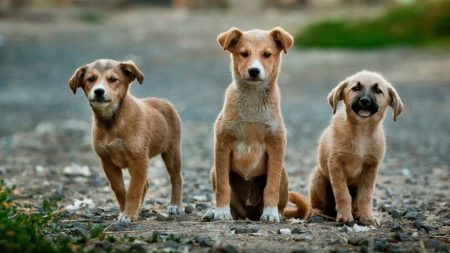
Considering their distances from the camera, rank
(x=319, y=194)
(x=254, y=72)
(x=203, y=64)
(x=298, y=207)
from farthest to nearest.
A: (x=203, y=64) < (x=298, y=207) < (x=319, y=194) < (x=254, y=72)

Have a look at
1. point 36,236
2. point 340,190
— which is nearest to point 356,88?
point 340,190

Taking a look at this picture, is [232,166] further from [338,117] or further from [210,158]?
[210,158]

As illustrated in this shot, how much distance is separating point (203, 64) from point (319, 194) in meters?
19.3

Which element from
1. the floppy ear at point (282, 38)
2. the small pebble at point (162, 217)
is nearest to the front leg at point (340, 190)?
the floppy ear at point (282, 38)

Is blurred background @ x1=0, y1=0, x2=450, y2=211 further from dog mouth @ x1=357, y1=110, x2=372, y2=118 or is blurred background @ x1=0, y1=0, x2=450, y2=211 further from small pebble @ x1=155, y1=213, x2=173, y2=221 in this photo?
dog mouth @ x1=357, y1=110, x2=372, y2=118

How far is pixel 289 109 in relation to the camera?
1928 centimetres

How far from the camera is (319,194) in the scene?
816 centimetres

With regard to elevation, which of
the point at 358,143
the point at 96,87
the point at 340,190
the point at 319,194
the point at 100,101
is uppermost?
the point at 96,87

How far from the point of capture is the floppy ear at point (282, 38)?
7.74m

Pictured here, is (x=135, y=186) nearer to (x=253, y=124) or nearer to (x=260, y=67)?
(x=253, y=124)

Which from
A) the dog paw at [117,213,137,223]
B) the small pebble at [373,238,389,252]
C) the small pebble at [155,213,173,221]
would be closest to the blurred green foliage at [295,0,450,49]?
the small pebble at [155,213,173,221]

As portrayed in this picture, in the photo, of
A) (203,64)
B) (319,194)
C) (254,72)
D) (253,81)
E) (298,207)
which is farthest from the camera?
(203,64)

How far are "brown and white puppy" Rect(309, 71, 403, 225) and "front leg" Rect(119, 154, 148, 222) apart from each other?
1.55 metres

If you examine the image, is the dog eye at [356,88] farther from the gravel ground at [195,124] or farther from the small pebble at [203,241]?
the small pebble at [203,241]
